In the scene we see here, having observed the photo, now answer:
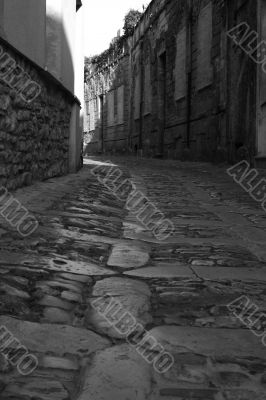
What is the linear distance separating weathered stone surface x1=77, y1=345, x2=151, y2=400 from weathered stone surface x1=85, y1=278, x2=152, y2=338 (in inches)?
8.3

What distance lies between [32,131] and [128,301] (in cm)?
372

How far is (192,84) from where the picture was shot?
14133mm

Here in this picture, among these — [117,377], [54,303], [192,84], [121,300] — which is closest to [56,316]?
[54,303]

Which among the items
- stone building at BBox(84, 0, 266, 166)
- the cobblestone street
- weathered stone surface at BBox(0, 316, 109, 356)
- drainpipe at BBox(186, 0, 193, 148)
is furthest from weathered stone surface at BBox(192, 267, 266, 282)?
drainpipe at BBox(186, 0, 193, 148)

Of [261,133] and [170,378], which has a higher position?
[261,133]

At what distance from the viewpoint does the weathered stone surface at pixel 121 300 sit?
2.06 metres

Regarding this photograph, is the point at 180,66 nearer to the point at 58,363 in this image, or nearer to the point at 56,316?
the point at 56,316

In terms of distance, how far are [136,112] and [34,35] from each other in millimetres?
15470

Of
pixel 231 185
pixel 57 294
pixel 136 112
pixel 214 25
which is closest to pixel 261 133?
pixel 231 185

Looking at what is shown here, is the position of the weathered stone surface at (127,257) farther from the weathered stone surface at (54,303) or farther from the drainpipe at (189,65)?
the drainpipe at (189,65)

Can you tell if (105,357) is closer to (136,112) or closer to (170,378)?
(170,378)

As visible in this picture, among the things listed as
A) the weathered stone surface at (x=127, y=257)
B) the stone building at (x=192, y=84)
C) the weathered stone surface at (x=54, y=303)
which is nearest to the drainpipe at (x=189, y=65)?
the stone building at (x=192, y=84)

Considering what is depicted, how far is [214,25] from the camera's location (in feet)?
40.5

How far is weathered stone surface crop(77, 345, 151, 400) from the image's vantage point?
149cm
